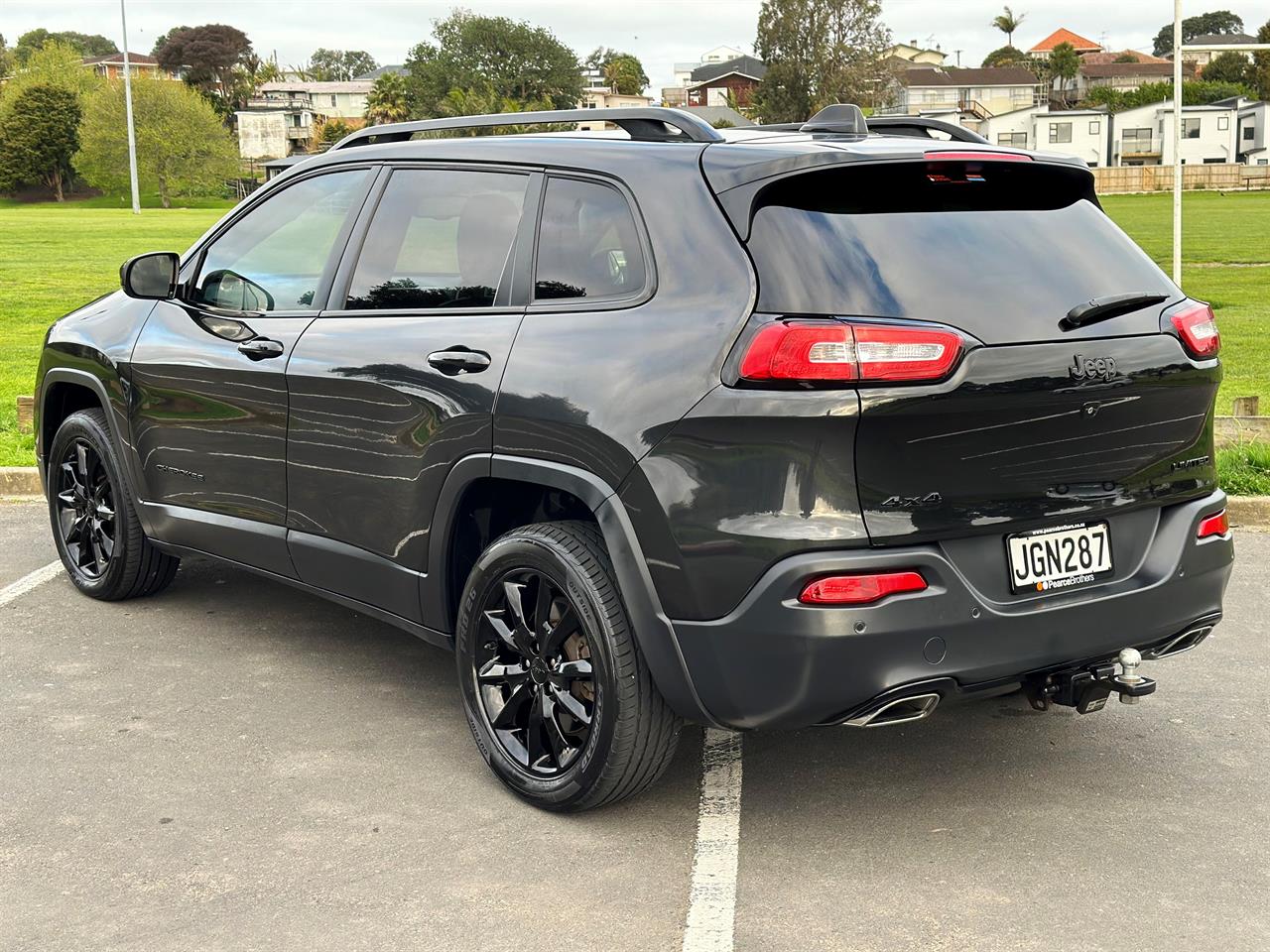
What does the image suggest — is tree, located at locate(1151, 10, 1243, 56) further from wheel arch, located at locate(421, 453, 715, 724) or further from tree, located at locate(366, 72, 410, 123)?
wheel arch, located at locate(421, 453, 715, 724)

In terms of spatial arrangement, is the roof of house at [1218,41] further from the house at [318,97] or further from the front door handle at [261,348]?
the house at [318,97]

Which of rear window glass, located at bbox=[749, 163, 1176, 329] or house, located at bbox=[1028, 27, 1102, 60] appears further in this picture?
house, located at bbox=[1028, 27, 1102, 60]

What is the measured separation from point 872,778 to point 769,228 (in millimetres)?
1672

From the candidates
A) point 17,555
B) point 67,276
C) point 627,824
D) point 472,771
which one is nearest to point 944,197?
point 627,824

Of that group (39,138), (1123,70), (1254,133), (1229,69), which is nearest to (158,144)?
(39,138)

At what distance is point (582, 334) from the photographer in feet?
12.7

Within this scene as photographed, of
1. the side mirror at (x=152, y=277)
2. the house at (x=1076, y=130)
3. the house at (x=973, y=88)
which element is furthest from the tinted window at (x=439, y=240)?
the house at (x=973, y=88)

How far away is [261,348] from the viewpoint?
194 inches

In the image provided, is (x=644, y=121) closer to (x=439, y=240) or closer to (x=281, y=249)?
(x=439, y=240)

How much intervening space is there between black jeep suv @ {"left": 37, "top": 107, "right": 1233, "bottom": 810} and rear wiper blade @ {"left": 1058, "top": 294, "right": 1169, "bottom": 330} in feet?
0.03

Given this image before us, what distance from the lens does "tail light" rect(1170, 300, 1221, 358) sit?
154 inches

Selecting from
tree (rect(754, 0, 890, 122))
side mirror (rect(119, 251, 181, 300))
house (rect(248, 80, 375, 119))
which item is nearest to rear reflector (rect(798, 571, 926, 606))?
side mirror (rect(119, 251, 181, 300))

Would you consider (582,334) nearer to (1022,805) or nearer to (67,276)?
(1022,805)

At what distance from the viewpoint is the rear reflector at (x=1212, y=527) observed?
13.1ft
